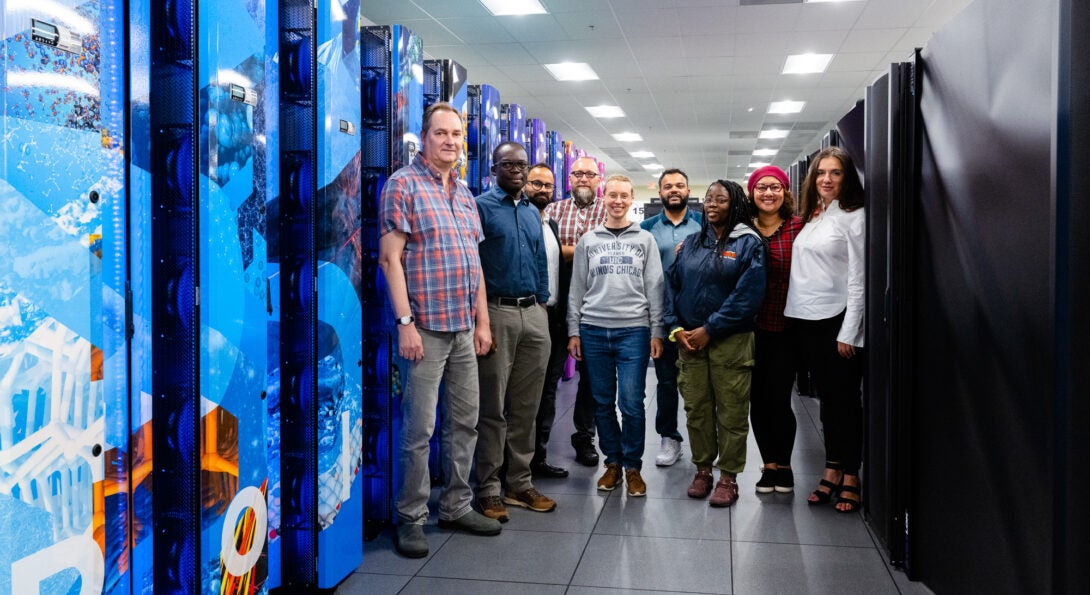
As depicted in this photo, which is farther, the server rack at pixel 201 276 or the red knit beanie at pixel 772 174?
the red knit beanie at pixel 772 174

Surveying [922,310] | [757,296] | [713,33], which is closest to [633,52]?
[713,33]

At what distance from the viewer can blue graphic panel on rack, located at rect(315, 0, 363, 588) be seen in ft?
8.36

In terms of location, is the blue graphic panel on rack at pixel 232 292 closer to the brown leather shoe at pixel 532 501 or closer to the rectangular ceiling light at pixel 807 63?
the brown leather shoe at pixel 532 501

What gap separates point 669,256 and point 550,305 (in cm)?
69

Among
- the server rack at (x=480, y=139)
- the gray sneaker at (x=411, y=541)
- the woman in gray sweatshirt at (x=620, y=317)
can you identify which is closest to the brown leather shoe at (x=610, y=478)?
the woman in gray sweatshirt at (x=620, y=317)

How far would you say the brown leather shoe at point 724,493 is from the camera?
11.5 ft

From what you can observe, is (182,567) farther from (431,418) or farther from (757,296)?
(757,296)

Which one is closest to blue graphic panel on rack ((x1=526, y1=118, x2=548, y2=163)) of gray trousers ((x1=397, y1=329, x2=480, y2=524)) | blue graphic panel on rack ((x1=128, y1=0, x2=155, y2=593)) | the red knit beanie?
the red knit beanie

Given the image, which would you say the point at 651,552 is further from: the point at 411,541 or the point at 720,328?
the point at 720,328

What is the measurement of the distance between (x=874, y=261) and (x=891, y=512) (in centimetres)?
92

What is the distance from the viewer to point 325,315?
8.46 ft

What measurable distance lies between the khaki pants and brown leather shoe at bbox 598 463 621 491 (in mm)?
367

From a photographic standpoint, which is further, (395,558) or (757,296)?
(757,296)

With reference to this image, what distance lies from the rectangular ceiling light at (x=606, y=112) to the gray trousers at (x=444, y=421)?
30.8 feet
